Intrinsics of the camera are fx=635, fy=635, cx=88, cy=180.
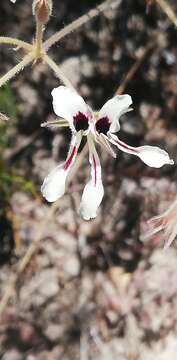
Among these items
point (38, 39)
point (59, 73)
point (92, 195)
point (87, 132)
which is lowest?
point (92, 195)

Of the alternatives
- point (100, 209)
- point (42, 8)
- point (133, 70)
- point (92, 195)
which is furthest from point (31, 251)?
point (42, 8)

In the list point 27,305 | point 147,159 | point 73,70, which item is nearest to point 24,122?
point 73,70

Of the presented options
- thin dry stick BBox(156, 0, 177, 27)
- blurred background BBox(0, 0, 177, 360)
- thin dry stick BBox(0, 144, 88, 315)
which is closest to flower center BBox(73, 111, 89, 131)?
thin dry stick BBox(156, 0, 177, 27)

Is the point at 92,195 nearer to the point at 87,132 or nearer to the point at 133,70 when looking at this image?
the point at 87,132

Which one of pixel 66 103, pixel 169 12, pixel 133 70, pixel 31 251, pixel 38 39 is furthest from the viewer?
pixel 133 70

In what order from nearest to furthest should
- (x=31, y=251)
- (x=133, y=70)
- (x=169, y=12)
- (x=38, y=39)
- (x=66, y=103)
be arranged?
(x=66, y=103)
(x=38, y=39)
(x=169, y=12)
(x=31, y=251)
(x=133, y=70)

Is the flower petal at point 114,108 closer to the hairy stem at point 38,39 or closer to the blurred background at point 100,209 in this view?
the hairy stem at point 38,39

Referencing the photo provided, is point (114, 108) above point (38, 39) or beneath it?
beneath

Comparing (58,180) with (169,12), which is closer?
(58,180)
